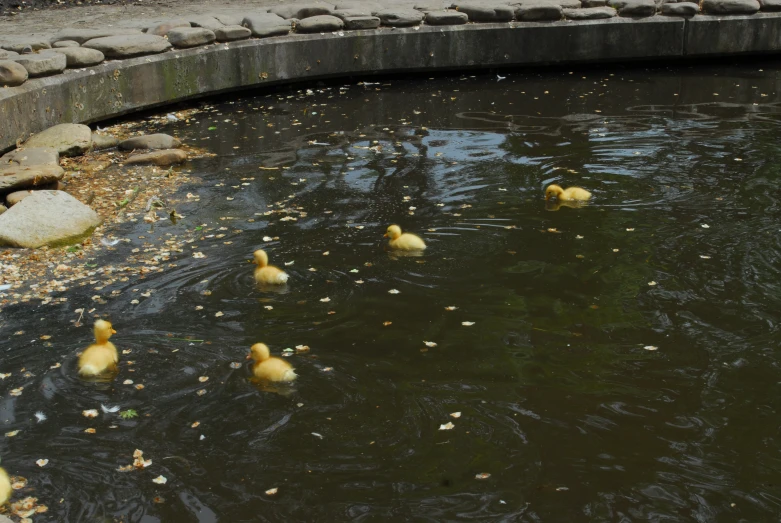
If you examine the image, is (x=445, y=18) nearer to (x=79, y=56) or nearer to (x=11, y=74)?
(x=79, y=56)

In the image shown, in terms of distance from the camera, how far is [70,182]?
941cm

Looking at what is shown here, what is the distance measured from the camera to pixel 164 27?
509 inches

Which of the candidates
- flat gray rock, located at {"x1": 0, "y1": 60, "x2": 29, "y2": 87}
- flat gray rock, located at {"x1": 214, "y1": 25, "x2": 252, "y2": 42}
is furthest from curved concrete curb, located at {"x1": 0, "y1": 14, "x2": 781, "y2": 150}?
flat gray rock, located at {"x1": 0, "y1": 60, "x2": 29, "y2": 87}

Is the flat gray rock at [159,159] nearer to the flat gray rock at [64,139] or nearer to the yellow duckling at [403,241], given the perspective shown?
the flat gray rock at [64,139]

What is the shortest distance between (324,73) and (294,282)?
7340 millimetres

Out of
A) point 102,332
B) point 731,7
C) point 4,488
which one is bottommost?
point 4,488

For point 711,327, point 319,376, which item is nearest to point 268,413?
point 319,376

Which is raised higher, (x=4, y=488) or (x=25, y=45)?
(x=25, y=45)

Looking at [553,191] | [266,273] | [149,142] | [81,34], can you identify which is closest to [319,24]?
[81,34]

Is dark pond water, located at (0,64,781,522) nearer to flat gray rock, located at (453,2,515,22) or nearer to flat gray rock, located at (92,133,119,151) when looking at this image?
flat gray rock, located at (92,133,119,151)

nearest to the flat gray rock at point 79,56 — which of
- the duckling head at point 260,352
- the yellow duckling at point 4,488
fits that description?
the duckling head at point 260,352

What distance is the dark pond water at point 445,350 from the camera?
4.52 meters

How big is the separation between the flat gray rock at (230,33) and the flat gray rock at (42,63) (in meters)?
2.44

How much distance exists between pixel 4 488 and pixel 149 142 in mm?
6644
